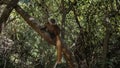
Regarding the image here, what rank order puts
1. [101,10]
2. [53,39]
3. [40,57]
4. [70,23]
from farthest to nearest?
1. [40,57]
2. [70,23]
3. [101,10]
4. [53,39]

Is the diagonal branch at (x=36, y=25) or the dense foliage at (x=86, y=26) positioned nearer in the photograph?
the diagonal branch at (x=36, y=25)

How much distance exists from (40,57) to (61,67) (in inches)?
38.1

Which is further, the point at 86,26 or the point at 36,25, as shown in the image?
the point at 86,26

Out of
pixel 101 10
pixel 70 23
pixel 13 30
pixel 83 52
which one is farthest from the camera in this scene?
pixel 13 30

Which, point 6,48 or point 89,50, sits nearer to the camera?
point 89,50

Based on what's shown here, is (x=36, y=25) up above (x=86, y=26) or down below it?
above

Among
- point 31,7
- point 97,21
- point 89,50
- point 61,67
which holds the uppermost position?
point 31,7

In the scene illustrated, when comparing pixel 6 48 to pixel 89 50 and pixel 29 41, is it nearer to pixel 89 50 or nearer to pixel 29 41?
pixel 29 41

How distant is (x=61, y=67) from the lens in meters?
11.4

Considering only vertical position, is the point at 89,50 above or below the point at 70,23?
below

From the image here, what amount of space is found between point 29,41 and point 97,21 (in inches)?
165

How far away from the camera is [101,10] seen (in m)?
7.71

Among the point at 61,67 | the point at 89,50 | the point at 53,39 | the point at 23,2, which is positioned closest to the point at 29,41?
the point at 61,67

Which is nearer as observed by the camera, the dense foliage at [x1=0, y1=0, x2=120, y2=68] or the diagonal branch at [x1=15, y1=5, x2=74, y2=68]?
the diagonal branch at [x1=15, y1=5, x2=74, y2=68]
